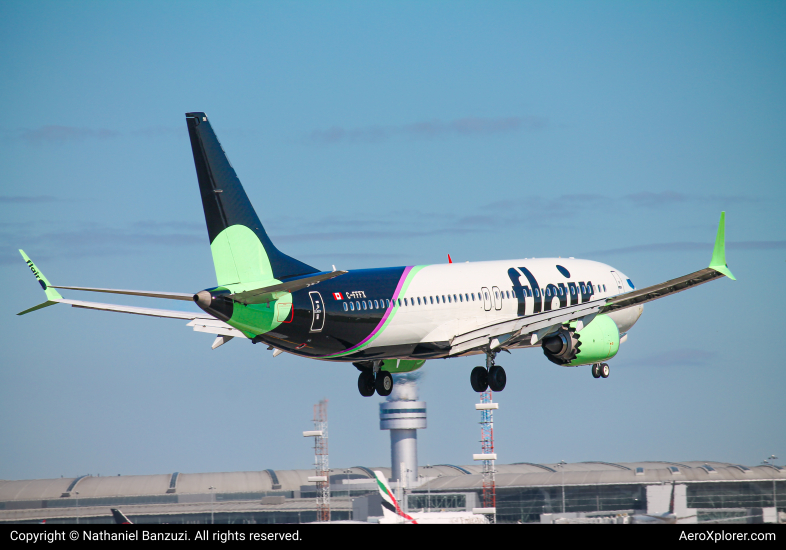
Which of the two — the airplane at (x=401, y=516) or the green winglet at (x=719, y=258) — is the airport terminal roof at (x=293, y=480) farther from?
the green winglet at (x=719, y=258)

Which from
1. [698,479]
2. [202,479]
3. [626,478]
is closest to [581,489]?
[626,478]

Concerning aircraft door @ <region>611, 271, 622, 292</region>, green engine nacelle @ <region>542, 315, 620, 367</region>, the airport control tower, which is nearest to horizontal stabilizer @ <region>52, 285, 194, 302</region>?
green engine nacelle @ <region>542, 315, 620, 367</region>

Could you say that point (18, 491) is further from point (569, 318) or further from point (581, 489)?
point (569, 318)

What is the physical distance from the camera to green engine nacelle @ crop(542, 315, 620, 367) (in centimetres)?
5981

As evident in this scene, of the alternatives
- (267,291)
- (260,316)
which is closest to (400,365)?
(260,316)

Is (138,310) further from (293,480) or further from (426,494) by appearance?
(293,480)

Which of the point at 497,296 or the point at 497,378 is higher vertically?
the point at 497,296

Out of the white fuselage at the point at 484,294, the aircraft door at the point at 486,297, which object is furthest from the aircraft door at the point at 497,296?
the aircraft door at the point at 486,297

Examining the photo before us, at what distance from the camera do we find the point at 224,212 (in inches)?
1817

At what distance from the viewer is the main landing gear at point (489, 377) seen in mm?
59125

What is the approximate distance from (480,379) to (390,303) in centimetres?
908

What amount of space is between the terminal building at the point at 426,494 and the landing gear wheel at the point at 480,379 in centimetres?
3109

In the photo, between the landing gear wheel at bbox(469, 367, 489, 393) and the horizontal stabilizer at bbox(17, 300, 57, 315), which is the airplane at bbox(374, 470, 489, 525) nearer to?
the landing gear wheel at bbox(469, 367, 489, 393)

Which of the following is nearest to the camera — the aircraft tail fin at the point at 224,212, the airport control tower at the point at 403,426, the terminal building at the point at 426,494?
the aircraft tail fin at the point at 224,212
